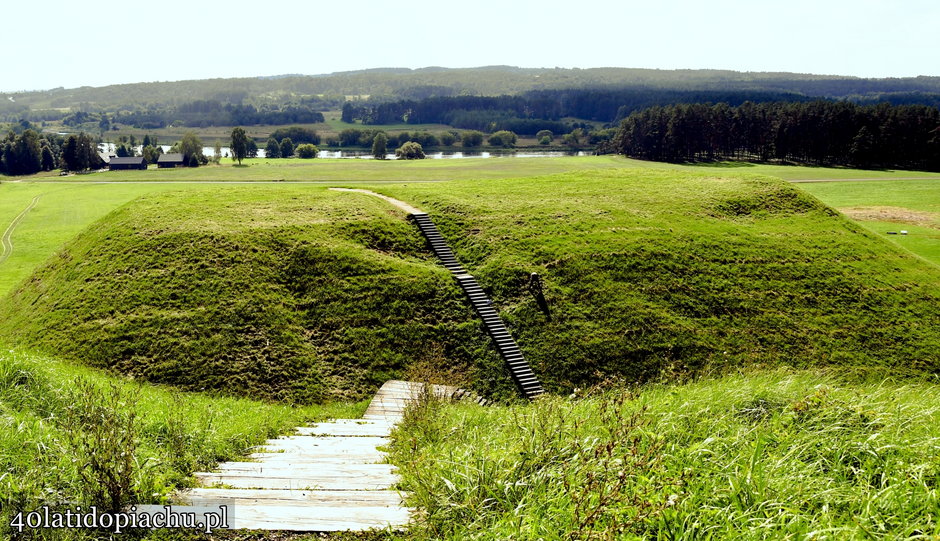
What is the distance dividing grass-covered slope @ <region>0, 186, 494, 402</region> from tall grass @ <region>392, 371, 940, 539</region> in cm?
2073

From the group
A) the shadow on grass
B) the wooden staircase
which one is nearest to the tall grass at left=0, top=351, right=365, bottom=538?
the wooden staircase

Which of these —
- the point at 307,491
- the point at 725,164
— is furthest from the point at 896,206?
the point at 307,491

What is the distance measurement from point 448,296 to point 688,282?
604 inches

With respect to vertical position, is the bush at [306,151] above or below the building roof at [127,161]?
above

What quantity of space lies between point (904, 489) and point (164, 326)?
106 feet

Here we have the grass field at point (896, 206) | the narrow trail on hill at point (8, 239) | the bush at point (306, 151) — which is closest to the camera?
the narrow trail on hill at point (8, 239)

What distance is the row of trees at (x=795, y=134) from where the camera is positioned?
131750 millimetres

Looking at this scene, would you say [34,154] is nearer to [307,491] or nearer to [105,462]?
[105,462]

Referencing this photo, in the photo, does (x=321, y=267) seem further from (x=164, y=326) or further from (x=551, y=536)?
(x=551, y=536)

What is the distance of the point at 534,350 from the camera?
111 ft

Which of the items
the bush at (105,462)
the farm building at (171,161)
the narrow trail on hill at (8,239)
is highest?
the farm building at (171,161)

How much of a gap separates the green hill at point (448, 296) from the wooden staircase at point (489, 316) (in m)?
0.69

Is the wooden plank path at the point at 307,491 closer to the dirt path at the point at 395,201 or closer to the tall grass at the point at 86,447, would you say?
the tall grass at the point at 86,447

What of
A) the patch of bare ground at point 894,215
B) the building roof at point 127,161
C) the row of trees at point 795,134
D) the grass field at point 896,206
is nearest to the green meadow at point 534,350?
the grass field at point 896,206
